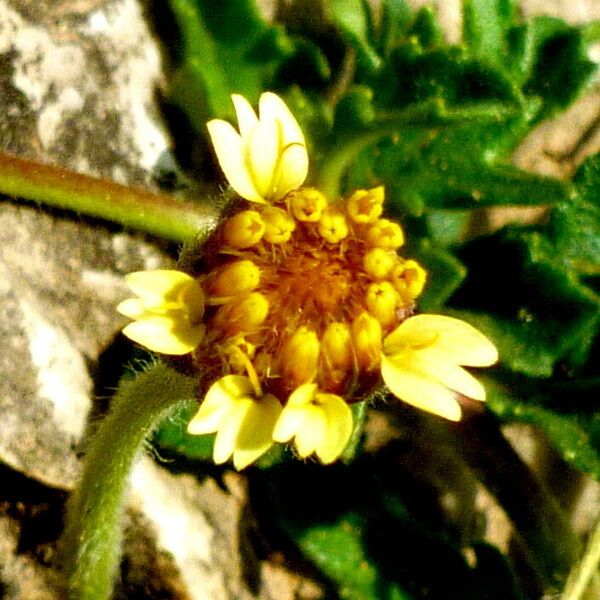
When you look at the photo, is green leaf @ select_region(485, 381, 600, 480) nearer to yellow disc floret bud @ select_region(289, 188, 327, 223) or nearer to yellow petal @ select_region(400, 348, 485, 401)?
yellow petal @ select_region(400, 348, 485, 401)

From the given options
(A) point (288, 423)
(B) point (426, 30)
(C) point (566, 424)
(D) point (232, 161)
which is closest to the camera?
(A) point (288, 423)

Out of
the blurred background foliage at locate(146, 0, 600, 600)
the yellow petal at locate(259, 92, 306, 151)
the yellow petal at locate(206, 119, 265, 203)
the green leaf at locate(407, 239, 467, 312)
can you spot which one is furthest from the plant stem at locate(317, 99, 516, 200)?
the yellow petal at locate(206, 119, 265, 203)

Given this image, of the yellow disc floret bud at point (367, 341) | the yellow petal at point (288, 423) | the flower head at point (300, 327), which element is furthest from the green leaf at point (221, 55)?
the yellow petal at point (288, 423)

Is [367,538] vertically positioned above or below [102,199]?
below

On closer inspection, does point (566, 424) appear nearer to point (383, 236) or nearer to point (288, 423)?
point (383, 236)

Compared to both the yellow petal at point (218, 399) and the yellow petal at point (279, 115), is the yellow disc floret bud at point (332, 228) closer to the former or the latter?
the yellow petal at point (279, 115)

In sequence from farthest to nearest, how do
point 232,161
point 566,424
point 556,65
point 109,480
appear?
point 556,65 < point 566,424 < point 109,480 < point 232,161

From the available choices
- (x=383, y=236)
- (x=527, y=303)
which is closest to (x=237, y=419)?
(x=383, y=236)
